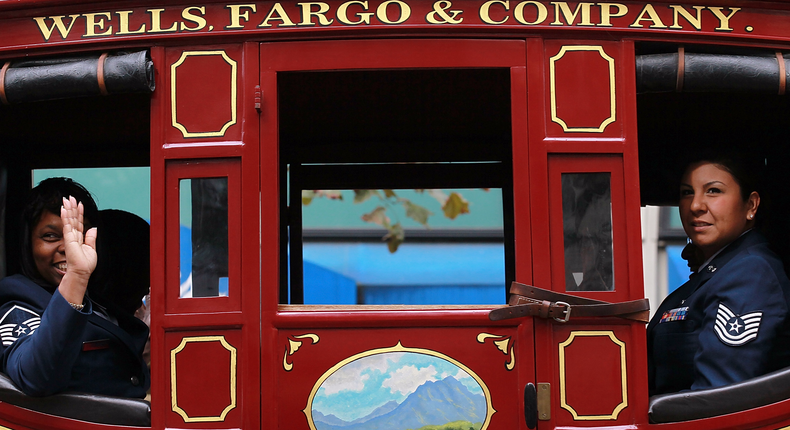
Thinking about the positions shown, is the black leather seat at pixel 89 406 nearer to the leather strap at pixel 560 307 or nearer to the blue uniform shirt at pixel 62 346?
the blue uniform shirt at pixel 62 346

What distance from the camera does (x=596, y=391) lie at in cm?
254

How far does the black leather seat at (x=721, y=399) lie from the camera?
2.49 meters

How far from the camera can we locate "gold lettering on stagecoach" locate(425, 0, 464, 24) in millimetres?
2604

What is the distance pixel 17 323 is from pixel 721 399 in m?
2.43

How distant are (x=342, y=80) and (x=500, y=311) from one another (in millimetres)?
1241

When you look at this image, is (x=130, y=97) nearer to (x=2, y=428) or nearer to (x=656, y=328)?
(x=2, y=428)

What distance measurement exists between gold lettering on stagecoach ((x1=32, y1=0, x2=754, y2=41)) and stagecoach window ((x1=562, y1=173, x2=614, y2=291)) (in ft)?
1.80

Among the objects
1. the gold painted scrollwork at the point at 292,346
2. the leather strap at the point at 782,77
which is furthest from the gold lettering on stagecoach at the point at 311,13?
the leather strap at the point at 782,77

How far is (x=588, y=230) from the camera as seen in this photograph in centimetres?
259

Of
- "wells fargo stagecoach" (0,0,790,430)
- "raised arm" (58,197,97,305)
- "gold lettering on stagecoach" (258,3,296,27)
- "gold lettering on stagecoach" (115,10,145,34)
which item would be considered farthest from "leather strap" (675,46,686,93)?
"raised arm" (58,197,97,305)

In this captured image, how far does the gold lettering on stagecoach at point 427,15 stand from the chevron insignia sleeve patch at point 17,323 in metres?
1.05

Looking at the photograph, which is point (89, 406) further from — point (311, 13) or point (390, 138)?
point (390, 138)

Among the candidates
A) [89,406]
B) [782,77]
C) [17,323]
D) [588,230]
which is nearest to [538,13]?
[588,230]

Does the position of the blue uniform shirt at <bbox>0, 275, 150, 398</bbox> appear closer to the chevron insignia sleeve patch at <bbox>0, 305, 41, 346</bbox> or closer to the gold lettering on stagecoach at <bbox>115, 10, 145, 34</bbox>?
the chevron insignia sleeve patch at <bbox>0, 305, 41, 346</bbox>
